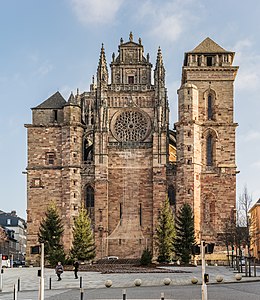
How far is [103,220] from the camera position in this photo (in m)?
90.5

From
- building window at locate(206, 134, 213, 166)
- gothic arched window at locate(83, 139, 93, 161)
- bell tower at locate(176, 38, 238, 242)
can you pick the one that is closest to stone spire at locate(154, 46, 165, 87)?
bell tower at locate(176, 38, 238, 242)

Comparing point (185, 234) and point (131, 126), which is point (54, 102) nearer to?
point (131, 126)

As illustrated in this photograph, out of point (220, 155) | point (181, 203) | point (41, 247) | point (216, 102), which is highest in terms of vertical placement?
point (216, 102)

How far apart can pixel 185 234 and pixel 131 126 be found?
18350 millimetres

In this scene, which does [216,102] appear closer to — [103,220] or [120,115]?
[120,115]

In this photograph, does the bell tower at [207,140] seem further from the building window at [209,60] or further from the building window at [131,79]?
the building window at [131,79]

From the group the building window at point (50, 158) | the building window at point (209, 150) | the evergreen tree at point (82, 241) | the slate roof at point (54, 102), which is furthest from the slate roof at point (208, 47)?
the evergreen tree at point (82, 241)

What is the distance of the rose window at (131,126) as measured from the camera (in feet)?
311

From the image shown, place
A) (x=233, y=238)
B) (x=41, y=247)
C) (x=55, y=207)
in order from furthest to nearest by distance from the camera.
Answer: (x=55, y=207), (x=233, y=238), (x=41, y=247)

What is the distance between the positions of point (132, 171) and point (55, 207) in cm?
1152

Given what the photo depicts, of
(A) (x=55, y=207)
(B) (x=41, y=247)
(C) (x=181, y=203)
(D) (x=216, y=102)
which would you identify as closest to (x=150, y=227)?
(C) (x=181, y=203)

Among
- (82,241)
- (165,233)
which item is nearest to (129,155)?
(165,233)

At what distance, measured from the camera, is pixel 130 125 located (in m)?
95.2

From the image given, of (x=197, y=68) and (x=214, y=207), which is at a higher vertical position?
(x=197, y=68)
